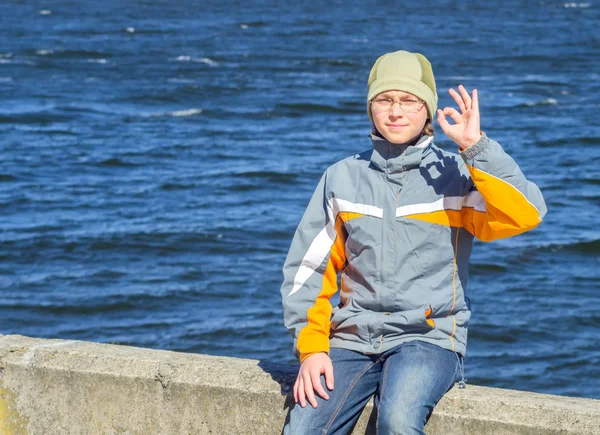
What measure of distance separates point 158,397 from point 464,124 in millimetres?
1514

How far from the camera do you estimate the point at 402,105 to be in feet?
12.0

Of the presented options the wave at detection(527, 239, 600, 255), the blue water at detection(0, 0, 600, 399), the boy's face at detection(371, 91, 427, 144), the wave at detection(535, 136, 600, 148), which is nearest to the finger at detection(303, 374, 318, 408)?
the boy's face at detection(371, 91, 427, 144)

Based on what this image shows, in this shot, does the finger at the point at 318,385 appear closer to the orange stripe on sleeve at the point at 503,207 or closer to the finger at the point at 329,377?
the finger at the point at 329,377

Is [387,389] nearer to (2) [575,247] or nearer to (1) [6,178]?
(2) [575,247]

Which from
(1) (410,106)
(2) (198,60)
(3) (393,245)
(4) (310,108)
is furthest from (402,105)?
(2) (198,60)

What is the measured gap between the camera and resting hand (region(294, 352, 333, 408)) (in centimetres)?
344

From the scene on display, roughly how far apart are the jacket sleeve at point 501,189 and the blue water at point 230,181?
23.2 ft

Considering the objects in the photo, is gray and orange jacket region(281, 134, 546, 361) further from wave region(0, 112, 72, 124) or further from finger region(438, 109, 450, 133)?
wave region(0, 112, 72, 124)

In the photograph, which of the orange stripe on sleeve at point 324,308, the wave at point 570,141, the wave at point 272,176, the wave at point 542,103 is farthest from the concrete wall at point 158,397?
the wave at point 542,103

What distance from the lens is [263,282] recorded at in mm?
13062

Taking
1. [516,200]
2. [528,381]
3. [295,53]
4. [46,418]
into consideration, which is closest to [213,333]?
[528,381]

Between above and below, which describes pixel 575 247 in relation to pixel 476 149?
below

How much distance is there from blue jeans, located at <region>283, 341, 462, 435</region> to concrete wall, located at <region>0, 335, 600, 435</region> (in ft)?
0.36

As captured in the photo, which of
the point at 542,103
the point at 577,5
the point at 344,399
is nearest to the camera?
the point at 344,399
